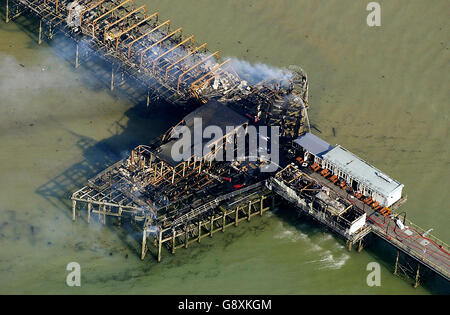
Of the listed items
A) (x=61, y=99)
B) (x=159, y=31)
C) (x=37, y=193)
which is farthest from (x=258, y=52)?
(x=37, y=193)

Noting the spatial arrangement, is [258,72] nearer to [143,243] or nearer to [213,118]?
[213,118]

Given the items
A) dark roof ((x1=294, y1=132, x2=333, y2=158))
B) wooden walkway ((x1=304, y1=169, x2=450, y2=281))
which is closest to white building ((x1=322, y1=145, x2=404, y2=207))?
dark roof ((x1=294, y1=132, x2=333, y2=158))

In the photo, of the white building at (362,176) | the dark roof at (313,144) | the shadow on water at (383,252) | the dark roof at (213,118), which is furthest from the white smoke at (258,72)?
the shadow on water at (383,252)

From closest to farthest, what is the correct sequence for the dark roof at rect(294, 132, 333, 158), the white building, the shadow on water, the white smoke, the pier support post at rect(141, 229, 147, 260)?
the shadow on water, the pier support post at rect(141, 229, 147, 260), the white building, the dark roof at rect(294, 132, 333, 158), the white smoke

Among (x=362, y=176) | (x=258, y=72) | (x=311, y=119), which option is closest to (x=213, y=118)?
(x=258, y=72)

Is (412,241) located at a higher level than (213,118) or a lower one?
lower

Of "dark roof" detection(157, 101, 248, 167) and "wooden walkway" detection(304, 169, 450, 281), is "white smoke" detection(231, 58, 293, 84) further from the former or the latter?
"wooden walkway" detection(304, 169, 450, 281)
